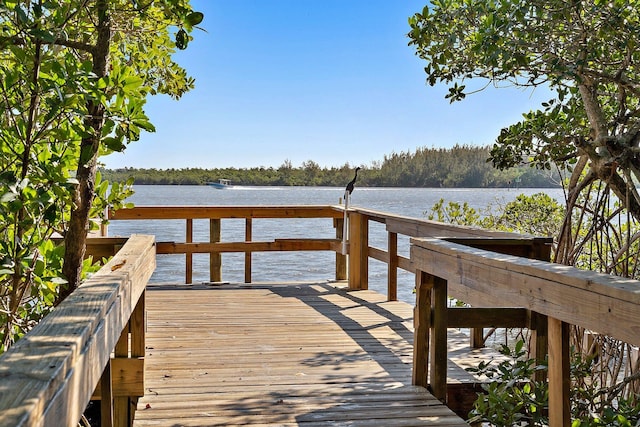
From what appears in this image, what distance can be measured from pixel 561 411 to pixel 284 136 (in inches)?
2717

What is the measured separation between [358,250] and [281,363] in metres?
2.77

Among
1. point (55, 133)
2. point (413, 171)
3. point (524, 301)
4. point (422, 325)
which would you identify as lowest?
point (422, 325)

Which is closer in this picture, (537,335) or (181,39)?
(181,39)

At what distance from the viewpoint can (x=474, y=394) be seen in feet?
11.1

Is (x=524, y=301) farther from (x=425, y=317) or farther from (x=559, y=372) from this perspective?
(x=425, y=317)

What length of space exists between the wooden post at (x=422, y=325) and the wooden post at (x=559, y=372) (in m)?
1.14

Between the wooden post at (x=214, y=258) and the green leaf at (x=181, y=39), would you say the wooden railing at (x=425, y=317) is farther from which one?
the wooden post at (x=214, y=258)

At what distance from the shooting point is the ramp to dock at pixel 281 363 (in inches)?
112

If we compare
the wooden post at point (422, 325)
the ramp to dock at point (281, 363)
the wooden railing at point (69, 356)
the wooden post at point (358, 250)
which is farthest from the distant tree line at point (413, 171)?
the wooden railing at point (69, 356)

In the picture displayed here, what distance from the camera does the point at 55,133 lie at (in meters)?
2.41

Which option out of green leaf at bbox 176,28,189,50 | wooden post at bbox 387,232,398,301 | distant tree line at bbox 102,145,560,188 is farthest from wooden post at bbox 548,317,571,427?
distant tree line at bbox 102,145,560,188

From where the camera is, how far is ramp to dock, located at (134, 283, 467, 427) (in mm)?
2842

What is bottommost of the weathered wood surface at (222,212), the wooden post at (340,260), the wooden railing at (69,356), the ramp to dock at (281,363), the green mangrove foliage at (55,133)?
the ramp to dock at (281,363)

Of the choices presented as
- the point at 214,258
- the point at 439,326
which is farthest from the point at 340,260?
the point at 439,326
